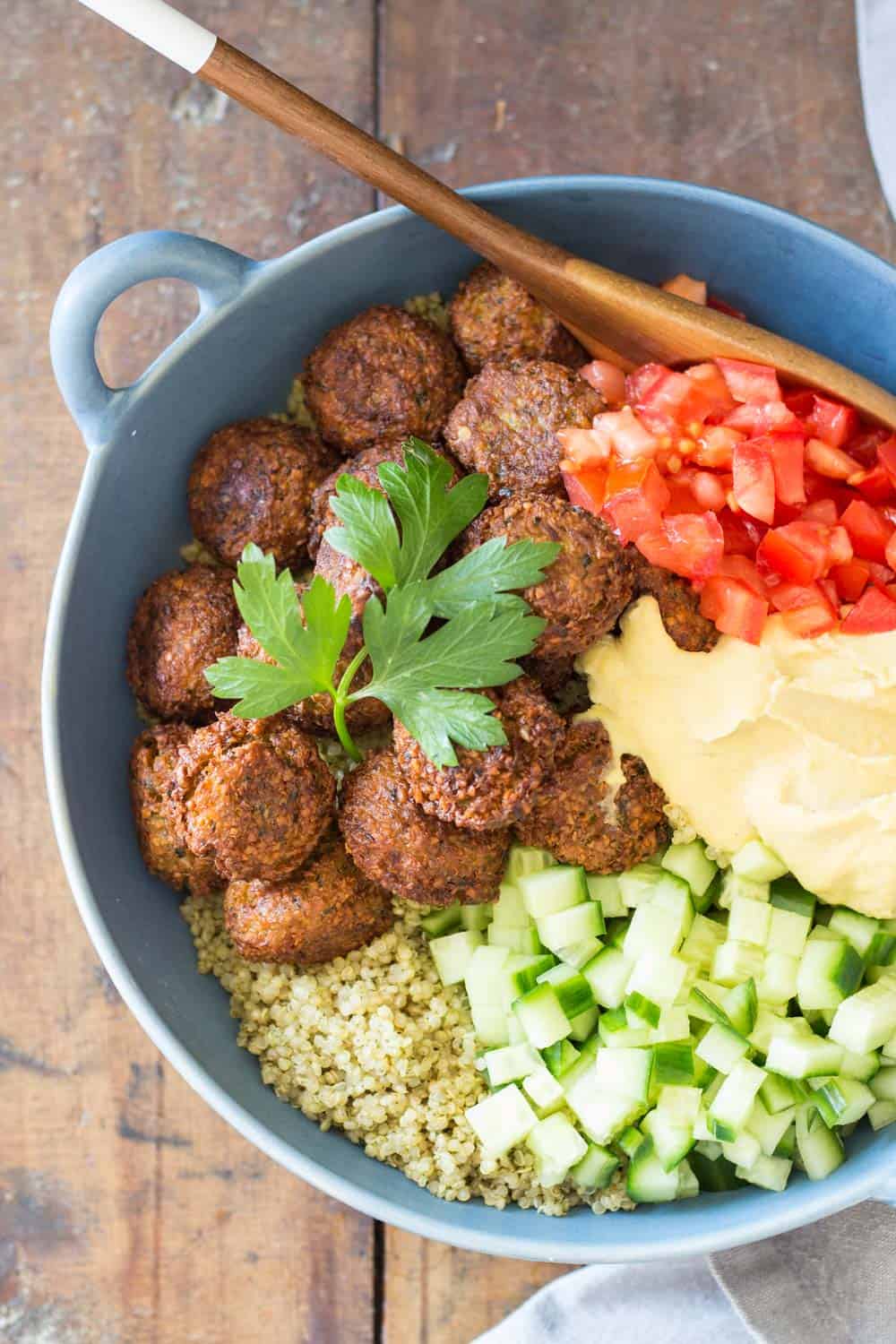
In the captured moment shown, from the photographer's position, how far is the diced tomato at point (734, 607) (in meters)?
2.68

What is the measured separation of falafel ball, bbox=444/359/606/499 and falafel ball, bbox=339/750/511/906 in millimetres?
629

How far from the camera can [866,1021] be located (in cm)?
257

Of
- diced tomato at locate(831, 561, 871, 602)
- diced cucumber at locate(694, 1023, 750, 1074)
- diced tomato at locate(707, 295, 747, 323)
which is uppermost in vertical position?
diced tomato at locate(707, 295, 747, 323)

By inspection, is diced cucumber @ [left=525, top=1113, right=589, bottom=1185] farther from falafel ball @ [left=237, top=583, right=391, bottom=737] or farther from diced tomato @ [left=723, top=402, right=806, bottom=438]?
diced tomato @ [left=723, top=402, right=806, bottom=438]

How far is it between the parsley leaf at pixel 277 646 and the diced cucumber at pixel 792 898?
1.06 m

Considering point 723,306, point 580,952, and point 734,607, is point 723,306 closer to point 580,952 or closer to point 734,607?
point 734,607

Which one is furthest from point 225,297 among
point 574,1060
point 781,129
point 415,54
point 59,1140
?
point 59,1140

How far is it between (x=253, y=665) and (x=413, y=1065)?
92 cm

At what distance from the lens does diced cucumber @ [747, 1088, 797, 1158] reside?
2621mm

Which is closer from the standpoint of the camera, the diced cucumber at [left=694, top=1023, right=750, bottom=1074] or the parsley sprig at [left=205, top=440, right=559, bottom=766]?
the parsley sprig at [left=205, top=440, right=559, bottom=766]

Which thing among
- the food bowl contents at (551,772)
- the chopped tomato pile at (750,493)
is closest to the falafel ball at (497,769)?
the food bowl contents at (551,772)

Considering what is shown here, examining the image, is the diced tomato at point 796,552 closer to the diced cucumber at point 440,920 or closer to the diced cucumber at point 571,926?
the diced cucumber at point 571,926

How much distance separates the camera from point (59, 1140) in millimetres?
3166

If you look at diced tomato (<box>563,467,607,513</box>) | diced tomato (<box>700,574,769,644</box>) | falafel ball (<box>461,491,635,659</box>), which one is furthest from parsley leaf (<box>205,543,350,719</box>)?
diced tomato (<box>700,574,769,644</box>)
